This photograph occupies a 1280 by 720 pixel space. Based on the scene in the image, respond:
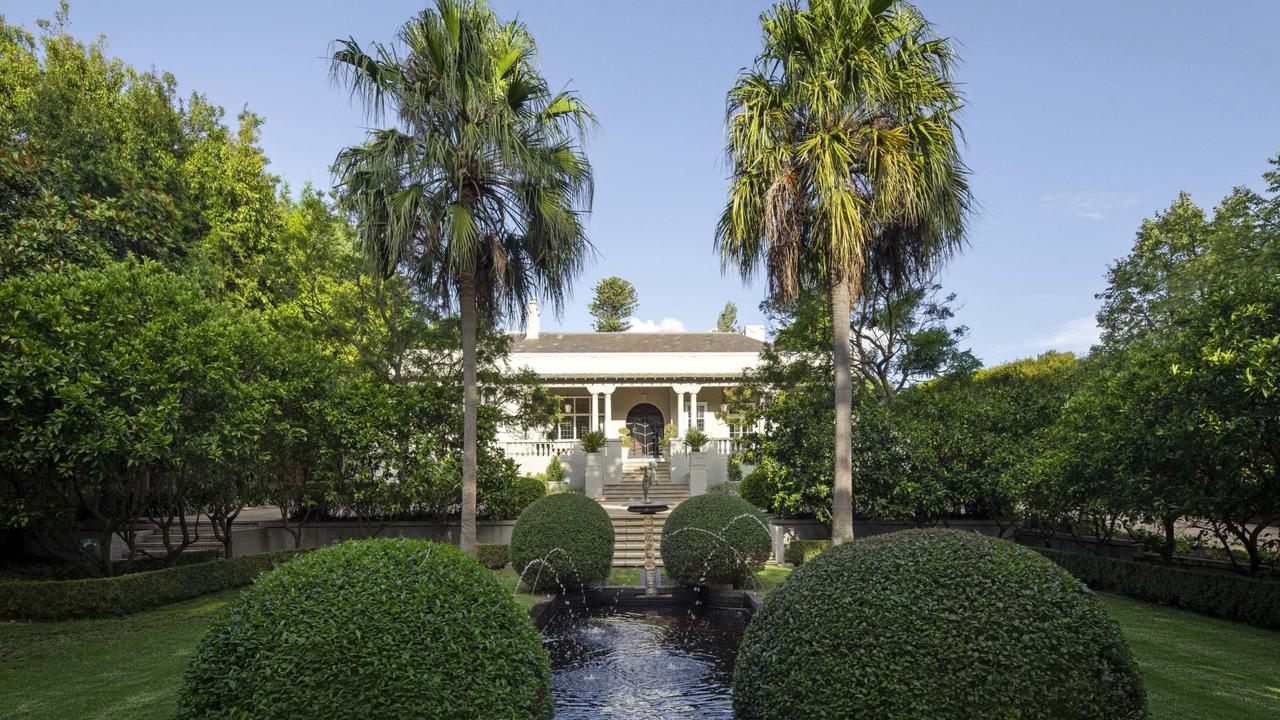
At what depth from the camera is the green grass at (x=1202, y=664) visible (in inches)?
237

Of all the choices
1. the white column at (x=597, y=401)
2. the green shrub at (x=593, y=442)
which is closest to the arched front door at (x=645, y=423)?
the white column at (x=597, y=401)

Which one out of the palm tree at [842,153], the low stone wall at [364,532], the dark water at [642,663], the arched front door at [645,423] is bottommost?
the dark water at [642,663]

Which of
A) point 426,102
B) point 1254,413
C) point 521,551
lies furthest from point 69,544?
point 1254,413

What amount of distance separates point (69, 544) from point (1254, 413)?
62.0ft

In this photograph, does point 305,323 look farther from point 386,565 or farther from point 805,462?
point 386,565

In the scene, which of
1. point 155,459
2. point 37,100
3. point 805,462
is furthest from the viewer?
point 37,100

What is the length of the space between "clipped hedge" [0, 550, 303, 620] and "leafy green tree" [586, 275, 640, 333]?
48330 mm

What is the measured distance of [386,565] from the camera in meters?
4.21

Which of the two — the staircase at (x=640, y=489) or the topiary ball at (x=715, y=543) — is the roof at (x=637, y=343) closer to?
the staircase at (x=640, y=489)

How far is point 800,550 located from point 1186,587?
21.0 ft

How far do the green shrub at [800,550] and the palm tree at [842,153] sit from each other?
465 centimetres

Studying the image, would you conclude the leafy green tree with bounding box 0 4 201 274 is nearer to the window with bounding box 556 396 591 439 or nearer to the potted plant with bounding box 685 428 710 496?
the potted plant with bounding box 685 428 710 496

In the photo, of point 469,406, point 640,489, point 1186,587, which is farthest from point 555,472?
point 1186,587

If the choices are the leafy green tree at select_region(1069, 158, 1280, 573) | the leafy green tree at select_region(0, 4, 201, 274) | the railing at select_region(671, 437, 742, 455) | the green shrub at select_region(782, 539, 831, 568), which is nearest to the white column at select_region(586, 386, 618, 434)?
the railing at select_region(671, 437, 742, 455)
